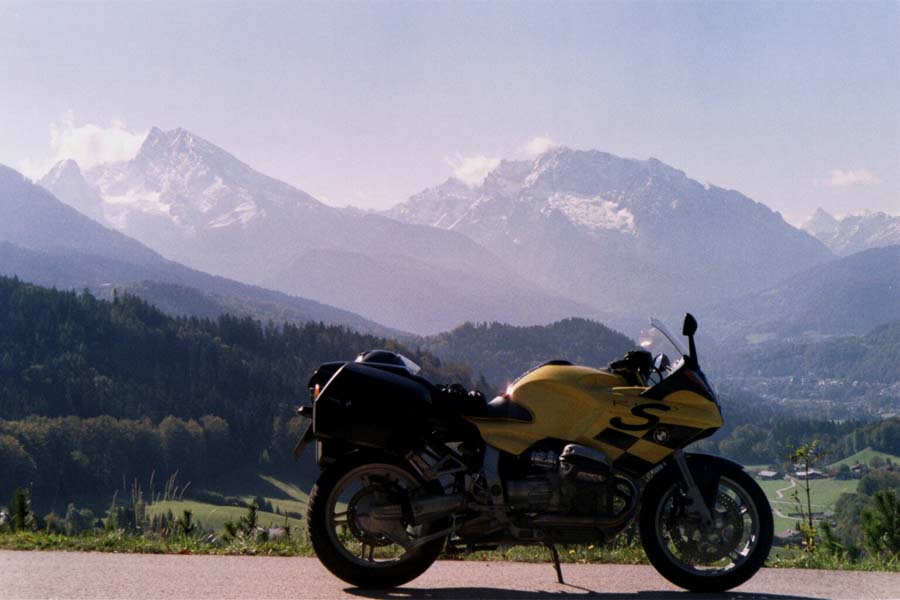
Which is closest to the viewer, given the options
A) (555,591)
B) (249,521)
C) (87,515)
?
(555,591)

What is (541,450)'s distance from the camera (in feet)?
25.9

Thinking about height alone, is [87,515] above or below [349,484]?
below

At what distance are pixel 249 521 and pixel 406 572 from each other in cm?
493

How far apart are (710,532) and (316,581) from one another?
3040 millimetres

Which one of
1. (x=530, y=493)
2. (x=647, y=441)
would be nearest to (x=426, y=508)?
(x=530, y=493)

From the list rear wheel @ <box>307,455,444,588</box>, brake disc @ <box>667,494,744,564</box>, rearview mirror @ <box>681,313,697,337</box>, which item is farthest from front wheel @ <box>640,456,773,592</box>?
rear wheel @ <box>307,455,444,588</box>

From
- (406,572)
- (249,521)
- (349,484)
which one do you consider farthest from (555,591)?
(249,521)

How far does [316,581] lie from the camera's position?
26.1 feet

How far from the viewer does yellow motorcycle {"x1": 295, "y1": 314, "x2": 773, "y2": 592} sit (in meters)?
7.80

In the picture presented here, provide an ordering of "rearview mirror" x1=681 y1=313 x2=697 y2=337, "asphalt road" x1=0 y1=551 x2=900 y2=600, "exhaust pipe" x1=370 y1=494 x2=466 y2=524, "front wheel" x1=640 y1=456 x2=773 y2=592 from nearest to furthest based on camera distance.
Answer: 1. "asphalt road" x1=0 y1=551 x2=900 y2=600
2. "exhaust pipe" x1=370 y1=494 x2=466 y2=524
3. "front wheel" x1=640 y1=456 x2=773 y2=592
4. "rearview mirror" x1=681 y1=313 x2=697 y2=337

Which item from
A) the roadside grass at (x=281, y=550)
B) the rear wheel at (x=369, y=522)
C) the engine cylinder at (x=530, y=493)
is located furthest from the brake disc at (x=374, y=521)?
the roadside grass at (x=281, y=550)

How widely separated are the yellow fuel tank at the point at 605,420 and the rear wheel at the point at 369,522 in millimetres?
810

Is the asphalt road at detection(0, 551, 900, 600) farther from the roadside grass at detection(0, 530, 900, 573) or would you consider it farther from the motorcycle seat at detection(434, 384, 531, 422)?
the motorcycle seat at detection(434, 384, 531, 422)

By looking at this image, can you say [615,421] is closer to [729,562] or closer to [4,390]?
[729,562]
